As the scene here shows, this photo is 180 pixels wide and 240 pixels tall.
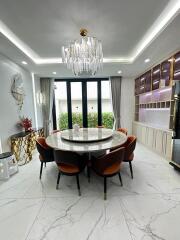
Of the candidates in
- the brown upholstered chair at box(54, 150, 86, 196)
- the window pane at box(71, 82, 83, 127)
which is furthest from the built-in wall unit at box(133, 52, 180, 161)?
the window pane at box(71, 82, 83, 127)

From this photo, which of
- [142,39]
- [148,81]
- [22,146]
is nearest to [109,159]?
[22,146]

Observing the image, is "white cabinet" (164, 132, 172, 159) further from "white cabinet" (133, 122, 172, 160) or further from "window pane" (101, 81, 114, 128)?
"window pane" (101, 81, 114, 128)

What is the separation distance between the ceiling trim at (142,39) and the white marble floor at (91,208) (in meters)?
2.68

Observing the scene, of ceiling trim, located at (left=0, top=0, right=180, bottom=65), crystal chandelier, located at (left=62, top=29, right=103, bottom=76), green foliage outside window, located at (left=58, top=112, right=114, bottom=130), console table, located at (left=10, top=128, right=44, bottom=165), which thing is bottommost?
console table, located at (left=10, top=128, right=44, bottom=165)

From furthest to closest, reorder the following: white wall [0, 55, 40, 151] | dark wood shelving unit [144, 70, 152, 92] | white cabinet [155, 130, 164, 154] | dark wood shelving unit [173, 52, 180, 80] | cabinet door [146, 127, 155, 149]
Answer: dark wood shelving unit [144, 70, 152, 92] < cabinet door [146, 127, 155, 149] < white cabinet [155, 130, 164, 154] < white wall [0, 55, 40, 151] < dark wood shelving unit [173, 52, 180, 80]

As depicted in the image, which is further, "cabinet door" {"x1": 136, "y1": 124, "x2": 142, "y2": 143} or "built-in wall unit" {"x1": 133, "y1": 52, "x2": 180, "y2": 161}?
"cabinet door" {"x1": 136, "y1": 124, "x2": 142, "y2": 143}

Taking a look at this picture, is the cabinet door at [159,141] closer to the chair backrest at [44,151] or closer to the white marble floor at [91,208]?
the white marble floor at [91,208]

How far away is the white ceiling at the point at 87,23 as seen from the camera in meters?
1.79

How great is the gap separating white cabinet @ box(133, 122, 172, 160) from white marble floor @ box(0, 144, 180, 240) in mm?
698

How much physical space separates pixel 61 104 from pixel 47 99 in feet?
2.19

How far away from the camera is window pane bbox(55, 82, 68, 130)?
567 centimetres

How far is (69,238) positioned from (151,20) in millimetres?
3278

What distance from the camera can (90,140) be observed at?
95.6 inches

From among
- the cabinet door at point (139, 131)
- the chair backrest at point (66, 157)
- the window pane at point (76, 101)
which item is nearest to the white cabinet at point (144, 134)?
the cabinet door at point (139, 131)
